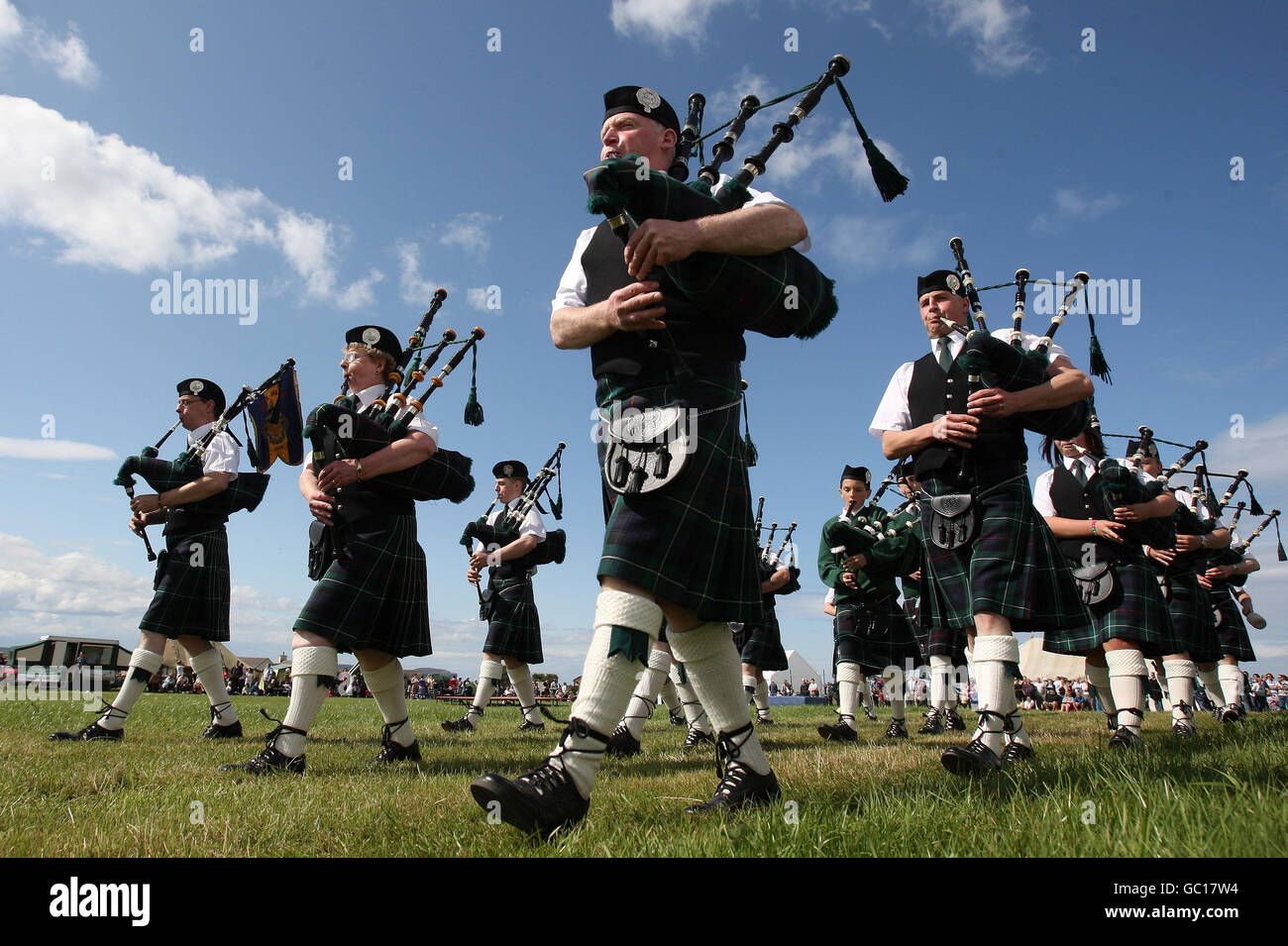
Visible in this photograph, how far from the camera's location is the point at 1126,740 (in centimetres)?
407

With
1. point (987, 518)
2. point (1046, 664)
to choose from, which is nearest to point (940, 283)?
point (987, 518)

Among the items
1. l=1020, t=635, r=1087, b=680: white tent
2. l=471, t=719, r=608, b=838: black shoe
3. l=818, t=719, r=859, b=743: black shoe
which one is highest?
l=471, t=719, r=608, b=838: black shoe

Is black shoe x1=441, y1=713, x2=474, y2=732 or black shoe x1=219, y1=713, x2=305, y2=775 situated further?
black shoe x1=441, y1=713, x2=474, y2=732

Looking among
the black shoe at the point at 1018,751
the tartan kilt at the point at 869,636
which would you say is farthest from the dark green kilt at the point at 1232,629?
the black shoe at the point at 1018,751

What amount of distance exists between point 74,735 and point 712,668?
5346 mm

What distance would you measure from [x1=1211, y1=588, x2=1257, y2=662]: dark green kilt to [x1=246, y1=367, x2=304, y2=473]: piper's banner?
970cm

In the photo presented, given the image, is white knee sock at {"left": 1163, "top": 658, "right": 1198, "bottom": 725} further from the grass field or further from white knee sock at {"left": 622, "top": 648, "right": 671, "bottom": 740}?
white knee sock at {"left": 622, "top": 648, "right": 671, "bottom": 740}

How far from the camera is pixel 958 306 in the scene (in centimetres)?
407

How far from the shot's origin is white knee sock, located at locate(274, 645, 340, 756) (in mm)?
3635

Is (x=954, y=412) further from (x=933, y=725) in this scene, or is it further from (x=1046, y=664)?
(x=1046, y=664)

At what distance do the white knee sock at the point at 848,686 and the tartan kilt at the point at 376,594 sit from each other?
3.59 m

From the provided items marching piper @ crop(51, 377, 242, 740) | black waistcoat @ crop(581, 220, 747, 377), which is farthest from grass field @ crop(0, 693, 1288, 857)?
marching piper @ crop(51, 377, 242, 740)
